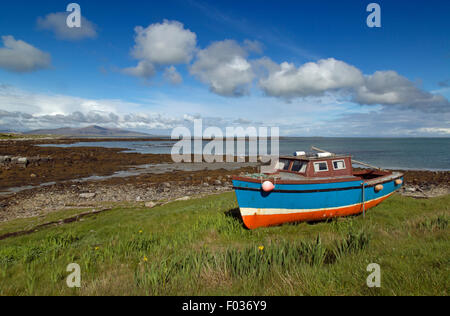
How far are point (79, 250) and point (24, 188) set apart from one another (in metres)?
25.4

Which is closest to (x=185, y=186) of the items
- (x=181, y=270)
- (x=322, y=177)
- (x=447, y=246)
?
(x=322, y=177)

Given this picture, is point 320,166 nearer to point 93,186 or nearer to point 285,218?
point 285,218

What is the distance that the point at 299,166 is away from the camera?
488 inches

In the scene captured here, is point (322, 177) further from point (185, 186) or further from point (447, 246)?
point (185, 186)

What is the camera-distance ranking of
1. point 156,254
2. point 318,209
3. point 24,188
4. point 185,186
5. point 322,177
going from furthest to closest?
point 185,186 → point 24,188 → point 322,177 → point 318,209 → point 156,254

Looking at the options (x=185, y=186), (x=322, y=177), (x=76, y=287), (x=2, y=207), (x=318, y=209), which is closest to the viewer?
(x=76, y=287)

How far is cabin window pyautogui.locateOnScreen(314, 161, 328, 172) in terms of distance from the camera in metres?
12.0

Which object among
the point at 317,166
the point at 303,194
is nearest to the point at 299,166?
the point at 317,166

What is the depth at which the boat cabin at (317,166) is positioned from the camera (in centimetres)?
1189

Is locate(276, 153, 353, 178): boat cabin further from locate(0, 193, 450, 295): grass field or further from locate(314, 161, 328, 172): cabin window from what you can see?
locate(0, 193, 450, 295): grass field

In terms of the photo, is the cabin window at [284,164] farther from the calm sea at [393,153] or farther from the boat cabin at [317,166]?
the calm sea at [393,153]

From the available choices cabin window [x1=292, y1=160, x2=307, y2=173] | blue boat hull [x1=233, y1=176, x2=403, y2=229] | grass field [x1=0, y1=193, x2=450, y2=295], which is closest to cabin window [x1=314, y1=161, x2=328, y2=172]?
cabin window [x1=292, y1=160, x2=307, y2=173]

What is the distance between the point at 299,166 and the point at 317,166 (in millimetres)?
887
